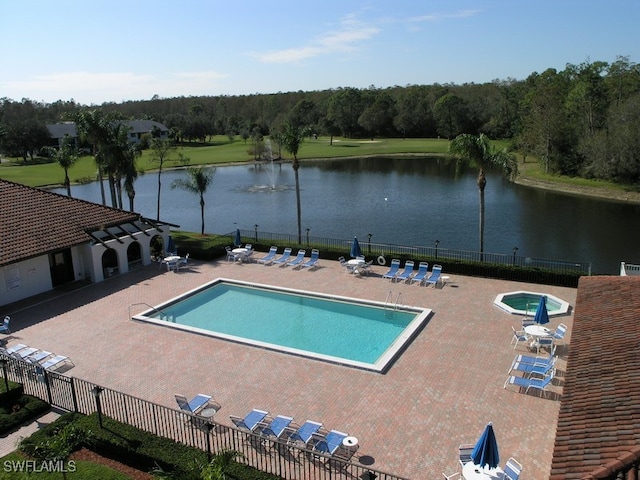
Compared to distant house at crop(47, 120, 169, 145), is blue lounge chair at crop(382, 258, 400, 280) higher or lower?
lower

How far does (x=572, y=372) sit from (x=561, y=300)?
1201cm

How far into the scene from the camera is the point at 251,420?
13969 millimetres

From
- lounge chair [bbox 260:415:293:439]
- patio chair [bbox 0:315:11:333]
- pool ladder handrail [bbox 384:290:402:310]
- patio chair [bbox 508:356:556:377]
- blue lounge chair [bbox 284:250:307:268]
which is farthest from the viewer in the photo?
blue lounge chair [bbox 284:250:307:268]

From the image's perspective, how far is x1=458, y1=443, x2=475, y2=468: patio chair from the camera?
39.8 feet

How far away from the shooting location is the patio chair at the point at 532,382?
50.4 feet

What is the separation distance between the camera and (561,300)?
2278cm

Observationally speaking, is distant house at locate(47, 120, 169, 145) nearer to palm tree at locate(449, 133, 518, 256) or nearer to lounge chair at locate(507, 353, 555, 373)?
palm tree at locate(449, 133, 518, 256)

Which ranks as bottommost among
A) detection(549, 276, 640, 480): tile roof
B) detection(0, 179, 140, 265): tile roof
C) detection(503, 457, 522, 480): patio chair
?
detection(503, 457, 522, 480): patio chair

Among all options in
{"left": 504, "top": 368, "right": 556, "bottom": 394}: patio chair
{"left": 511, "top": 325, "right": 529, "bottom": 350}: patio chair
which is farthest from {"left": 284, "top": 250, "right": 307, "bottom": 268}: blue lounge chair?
{"left": 504, "top": 368, "right": 556, "bottom": 394}: patio chair

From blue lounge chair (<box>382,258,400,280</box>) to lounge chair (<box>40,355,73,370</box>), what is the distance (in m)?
14.7

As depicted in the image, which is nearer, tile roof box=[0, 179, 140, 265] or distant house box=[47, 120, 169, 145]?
tile roof box=[0, 179, 140, 265]

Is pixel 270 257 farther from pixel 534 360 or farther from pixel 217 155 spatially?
pixel 217 155

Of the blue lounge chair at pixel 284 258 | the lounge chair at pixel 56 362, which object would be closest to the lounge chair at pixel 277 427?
the lounge chair at pixel 56 362

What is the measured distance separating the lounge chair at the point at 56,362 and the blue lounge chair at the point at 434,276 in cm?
1567
